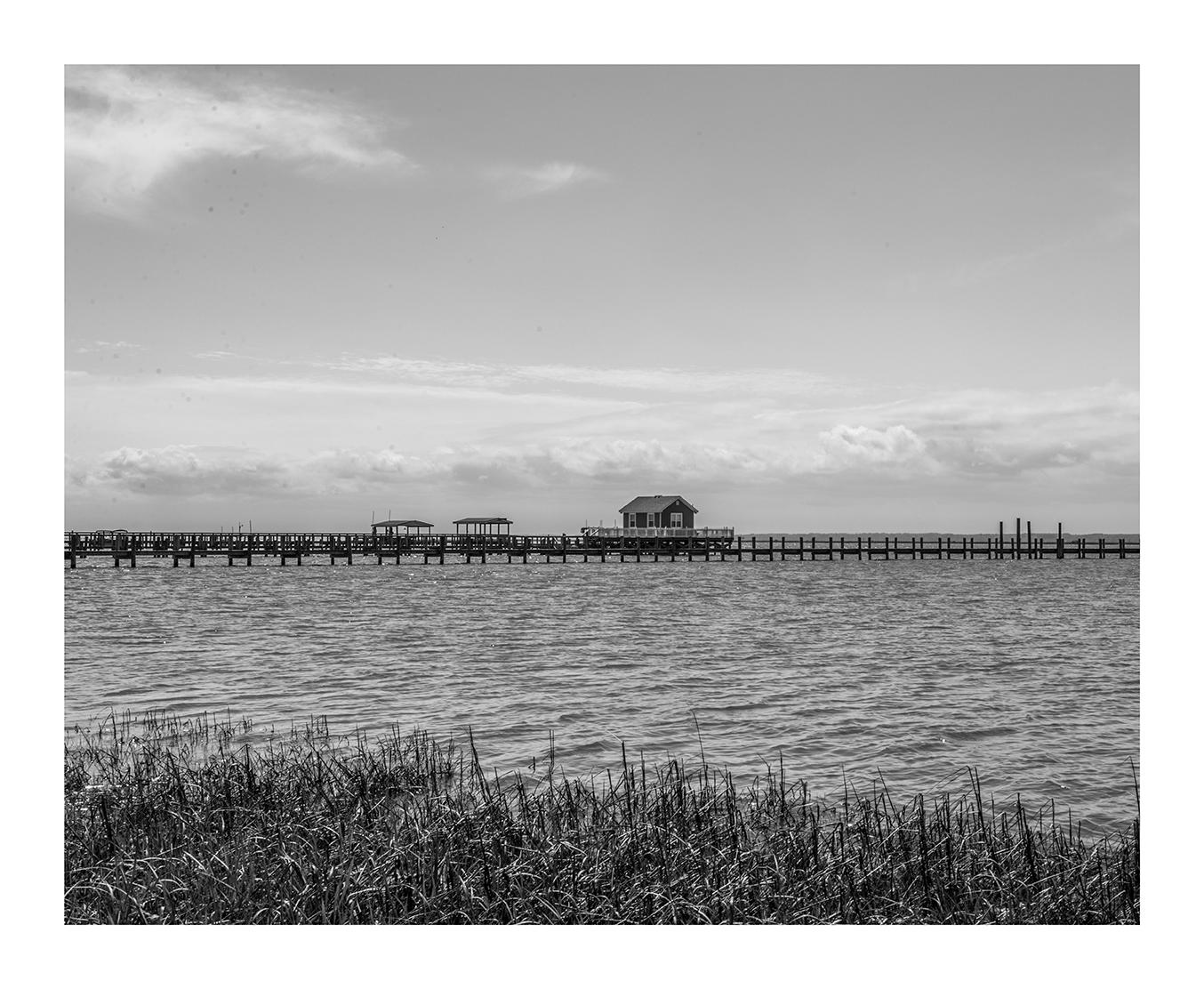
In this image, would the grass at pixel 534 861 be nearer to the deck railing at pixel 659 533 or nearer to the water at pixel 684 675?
the water at pixel 684 675

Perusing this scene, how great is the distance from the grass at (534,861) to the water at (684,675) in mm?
2743

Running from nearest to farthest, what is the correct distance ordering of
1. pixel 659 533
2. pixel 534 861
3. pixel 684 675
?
pixel 534 861
pixel 684 675
pixel 659 533

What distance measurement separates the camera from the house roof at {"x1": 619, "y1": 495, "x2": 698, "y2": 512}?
73.5 m

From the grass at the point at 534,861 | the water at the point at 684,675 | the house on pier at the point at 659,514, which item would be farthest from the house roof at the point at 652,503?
the grass at the point at 534,861

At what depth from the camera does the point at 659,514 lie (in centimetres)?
7312

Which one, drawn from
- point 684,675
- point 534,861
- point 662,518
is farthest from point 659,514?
point 534,861

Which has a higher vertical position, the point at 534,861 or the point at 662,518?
the point at 662,518

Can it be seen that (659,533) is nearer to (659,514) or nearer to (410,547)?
(659,514)

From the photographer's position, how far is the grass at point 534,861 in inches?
206

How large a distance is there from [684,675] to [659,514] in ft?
181
